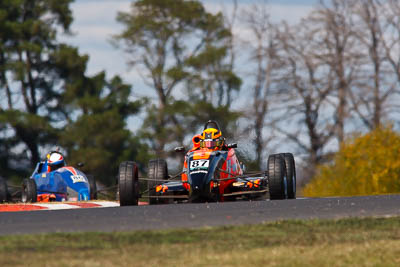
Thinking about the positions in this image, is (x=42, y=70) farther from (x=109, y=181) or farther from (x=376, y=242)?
(x=376, y=242)

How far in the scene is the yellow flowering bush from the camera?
33.4 metres

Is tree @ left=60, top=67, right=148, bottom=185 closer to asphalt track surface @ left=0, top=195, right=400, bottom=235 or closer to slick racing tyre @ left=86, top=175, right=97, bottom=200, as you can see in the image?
slick racing tyre @ left=86, top=175, right=97, bottom=200

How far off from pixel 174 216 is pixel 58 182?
12148mm

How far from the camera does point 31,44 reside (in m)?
43.1

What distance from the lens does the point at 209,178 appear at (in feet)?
50.4

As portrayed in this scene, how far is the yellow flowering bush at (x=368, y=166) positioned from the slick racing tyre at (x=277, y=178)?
1824 centimetres

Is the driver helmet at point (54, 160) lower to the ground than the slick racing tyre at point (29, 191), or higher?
higher

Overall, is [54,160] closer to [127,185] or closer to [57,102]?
[127,185]

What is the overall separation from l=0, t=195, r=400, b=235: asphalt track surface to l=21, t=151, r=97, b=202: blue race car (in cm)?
1018

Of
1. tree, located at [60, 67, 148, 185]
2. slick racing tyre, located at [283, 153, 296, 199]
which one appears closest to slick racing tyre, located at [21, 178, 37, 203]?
slick racing tyre, located at [283, 153, 296, 199]

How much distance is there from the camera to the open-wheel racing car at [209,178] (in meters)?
15.4

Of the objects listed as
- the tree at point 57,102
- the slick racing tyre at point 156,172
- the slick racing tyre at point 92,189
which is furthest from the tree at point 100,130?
the slick racing tyre at point 156,172

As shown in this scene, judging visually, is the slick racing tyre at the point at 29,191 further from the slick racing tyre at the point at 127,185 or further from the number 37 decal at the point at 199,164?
the number 37 decal at the point at 199,164

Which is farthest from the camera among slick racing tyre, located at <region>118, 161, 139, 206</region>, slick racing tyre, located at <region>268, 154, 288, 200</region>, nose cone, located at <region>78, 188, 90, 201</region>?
nose cone, located at <region>78, 188, 90, 201</region>
